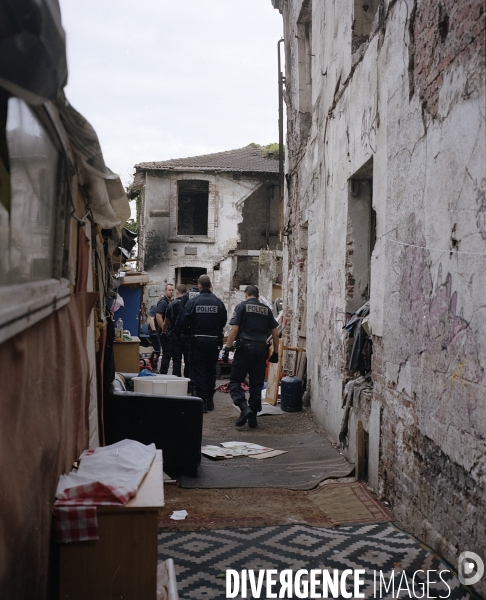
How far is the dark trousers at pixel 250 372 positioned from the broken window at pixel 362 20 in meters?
4.12

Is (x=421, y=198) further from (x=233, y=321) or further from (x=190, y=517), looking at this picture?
(x=233, y=321)

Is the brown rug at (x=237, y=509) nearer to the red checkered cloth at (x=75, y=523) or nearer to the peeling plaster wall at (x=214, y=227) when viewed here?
the red checkered cloth at (x=75, y=523)

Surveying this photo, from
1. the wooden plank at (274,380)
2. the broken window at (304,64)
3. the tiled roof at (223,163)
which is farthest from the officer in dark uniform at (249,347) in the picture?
the tiled roof at (223,163)

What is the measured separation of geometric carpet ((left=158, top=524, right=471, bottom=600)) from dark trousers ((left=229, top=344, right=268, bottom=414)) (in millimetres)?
3942

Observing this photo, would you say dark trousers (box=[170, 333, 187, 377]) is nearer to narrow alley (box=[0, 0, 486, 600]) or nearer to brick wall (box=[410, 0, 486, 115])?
narrow alley (box=[0, 0, 486, 600])

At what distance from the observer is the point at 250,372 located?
853 centimetres

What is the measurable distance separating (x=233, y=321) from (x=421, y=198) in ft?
14.9

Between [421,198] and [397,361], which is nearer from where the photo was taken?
[421,198]

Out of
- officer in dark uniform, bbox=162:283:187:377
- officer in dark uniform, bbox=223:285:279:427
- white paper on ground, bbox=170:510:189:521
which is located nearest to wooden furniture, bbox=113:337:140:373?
officer in dark uniform, bbox=162:283:187:377

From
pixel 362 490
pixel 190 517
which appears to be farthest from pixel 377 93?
pixel 190 517

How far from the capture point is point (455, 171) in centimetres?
370

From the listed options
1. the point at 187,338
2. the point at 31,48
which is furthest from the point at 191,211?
the point at 31,48

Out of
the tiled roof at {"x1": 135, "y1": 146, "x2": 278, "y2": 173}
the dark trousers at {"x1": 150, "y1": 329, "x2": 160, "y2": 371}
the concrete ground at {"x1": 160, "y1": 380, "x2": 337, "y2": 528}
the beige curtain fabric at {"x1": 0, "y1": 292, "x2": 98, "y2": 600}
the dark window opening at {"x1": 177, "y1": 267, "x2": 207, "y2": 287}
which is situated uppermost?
the tiled roof at {"x1": 135, "y1": 146, "x2": 278, "y2": 173}

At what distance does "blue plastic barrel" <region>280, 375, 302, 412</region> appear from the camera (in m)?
9.23
